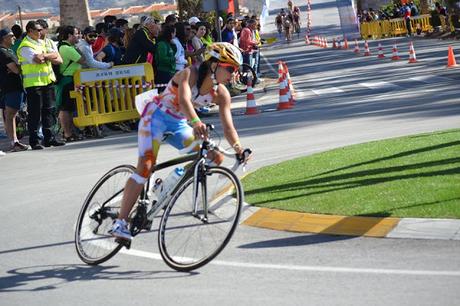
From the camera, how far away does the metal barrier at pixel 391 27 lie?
61250mm

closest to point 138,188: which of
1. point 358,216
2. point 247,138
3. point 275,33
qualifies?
point 358,216

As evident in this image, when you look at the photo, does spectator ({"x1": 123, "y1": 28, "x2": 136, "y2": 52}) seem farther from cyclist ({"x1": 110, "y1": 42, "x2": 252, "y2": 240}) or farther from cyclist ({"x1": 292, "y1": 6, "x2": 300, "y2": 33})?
cyclist ({"x1": 292, "y1": 6, "x2": 300, "y2": 33})

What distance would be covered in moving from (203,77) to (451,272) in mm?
2386

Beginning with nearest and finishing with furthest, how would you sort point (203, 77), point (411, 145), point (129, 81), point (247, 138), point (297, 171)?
point (203, 77) < point (297, 171) < point (411, 145) < point (247, 138) < point (129, 81)

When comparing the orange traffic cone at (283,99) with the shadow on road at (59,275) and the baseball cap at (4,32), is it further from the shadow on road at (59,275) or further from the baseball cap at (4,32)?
the shadow on road at (59,275)

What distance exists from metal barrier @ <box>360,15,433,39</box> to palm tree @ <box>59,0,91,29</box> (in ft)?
97.6

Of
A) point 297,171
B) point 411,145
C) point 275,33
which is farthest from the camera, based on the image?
point 275,33

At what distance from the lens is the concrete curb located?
869 centimetres

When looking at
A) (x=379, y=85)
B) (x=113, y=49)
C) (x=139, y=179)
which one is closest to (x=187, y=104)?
(x=139, y=179)

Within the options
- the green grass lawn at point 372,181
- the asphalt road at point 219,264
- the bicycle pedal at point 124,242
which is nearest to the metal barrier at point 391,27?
the asphalt road at point 219,264

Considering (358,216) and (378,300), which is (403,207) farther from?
(378,300)

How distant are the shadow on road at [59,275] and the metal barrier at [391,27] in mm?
52516

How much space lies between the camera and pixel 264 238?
9273 millimetres

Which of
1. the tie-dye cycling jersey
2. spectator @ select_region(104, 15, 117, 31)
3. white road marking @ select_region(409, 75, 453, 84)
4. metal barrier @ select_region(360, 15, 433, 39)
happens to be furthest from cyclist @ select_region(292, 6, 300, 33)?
the tie-dye cycling jersey
